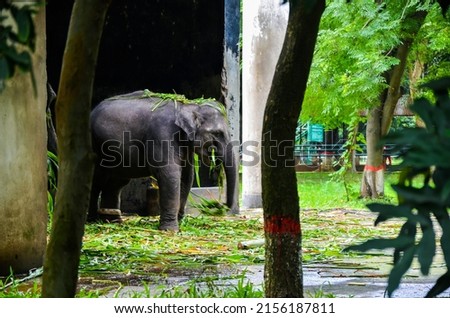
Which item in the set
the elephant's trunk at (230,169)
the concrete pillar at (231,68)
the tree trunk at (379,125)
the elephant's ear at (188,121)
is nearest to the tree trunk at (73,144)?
the elephant's ear at (188,121)

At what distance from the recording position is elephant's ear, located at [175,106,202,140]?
9.43m

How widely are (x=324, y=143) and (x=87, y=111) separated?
26832 mm

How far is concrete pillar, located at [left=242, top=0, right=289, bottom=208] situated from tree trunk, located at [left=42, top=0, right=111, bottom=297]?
10197 millimetres

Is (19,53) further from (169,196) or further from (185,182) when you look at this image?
(185,182)

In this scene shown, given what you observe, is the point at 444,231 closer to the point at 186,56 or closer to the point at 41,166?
the point at 41,166

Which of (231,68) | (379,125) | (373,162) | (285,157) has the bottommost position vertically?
(373,162)

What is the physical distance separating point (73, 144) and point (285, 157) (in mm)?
1236

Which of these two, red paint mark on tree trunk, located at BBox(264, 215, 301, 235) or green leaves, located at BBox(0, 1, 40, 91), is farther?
red paint mark on tree trunk, located at BBox(264, 215, 301, 235)

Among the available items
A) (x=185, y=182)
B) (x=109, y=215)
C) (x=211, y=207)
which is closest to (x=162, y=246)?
(x=109, y=215)

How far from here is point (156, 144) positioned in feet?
31.3

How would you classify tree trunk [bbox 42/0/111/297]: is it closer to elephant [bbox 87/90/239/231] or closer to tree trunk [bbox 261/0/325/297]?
tree trunk [bbox 261/0/325/297]

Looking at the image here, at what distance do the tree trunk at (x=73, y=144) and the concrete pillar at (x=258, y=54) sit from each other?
10.2m

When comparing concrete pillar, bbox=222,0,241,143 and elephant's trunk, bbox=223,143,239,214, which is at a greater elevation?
concrete pillar, bbox=222,0,241,143

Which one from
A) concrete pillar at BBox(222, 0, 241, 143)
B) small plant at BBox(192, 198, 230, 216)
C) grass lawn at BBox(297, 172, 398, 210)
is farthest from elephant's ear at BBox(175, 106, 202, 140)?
grass lawn at BBox(297, 172, 398, 210)
